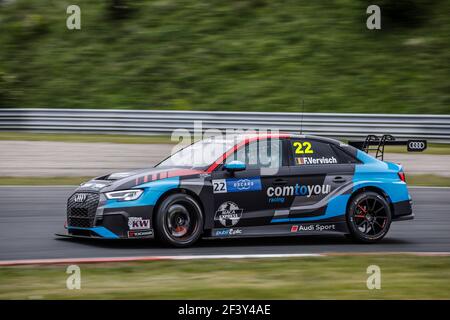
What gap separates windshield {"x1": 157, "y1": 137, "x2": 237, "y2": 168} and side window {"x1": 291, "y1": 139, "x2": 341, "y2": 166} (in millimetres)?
829

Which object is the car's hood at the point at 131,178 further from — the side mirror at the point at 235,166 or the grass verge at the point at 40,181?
the grass verge at the point at 40,181

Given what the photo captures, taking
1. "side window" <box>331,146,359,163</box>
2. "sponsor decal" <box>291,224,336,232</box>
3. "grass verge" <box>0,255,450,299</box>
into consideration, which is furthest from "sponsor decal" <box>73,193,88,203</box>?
"side window" <box>331,146,359,163</box>

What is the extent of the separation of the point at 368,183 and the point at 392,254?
1.26 metres

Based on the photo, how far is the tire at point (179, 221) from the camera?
995 centimetres

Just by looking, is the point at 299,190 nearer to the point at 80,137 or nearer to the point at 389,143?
the point at 389,143

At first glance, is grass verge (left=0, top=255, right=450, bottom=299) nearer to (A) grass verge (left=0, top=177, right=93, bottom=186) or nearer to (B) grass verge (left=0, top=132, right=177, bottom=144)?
(A) grass verge (left=0, top=177, right=93, bottom=186)

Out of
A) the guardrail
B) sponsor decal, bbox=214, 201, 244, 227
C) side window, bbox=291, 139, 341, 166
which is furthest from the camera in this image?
the guardrail

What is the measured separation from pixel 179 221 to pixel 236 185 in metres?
0.86

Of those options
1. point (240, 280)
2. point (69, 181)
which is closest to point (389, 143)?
point (240, 280)

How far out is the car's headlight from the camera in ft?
32.6

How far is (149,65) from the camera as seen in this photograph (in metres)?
26.8

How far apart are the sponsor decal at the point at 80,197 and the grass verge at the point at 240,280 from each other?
1.47 m

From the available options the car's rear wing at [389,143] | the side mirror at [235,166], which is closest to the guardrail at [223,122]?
the car's rear wing at [389,143]
